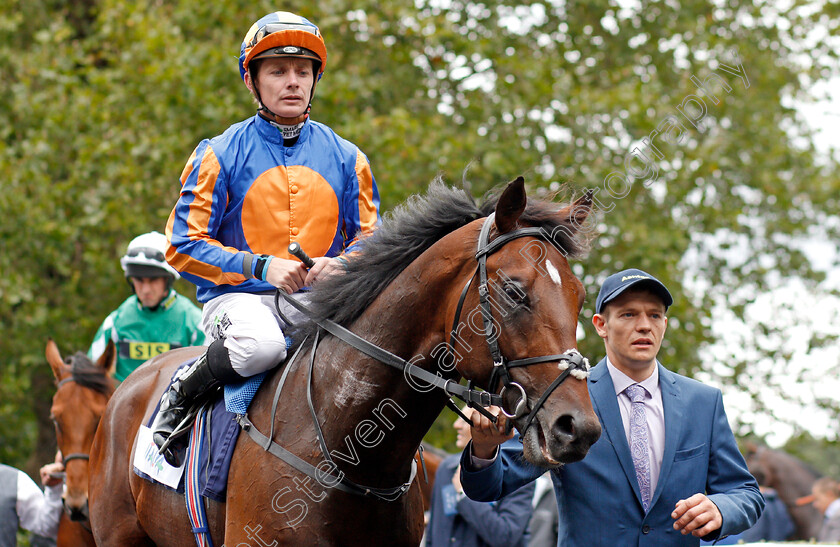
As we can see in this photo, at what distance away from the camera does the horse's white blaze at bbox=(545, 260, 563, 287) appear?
3.00 metres

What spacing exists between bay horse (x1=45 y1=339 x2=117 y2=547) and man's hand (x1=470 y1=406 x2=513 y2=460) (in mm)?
3829

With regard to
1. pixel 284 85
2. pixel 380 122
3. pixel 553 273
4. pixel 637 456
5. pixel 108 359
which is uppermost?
pixel 380 122

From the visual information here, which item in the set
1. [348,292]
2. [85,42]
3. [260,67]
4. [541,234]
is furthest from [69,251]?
[541,234]

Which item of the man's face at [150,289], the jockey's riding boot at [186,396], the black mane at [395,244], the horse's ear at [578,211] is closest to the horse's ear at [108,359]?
the man's face at [150,289]

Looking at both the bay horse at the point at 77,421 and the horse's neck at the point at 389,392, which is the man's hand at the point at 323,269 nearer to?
the horse's neck at the point at 389,392

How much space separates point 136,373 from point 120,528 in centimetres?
90

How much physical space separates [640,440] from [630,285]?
61cm

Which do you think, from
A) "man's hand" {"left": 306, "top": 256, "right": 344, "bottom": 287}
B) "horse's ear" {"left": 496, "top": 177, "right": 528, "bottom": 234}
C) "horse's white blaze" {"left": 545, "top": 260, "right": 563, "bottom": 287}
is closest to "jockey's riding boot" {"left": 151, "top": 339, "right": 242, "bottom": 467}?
"man's hand" {"left": 306, "top": 256, "right": 344, "bottom": 287}

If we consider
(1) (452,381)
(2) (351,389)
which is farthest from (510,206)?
(2) (351,389)

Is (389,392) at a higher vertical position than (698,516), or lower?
higher

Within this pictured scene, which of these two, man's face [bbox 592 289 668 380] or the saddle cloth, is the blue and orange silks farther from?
man's face [bbox 592 289 668 380]

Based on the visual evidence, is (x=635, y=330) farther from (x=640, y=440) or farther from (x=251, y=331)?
(x=251, y=331)

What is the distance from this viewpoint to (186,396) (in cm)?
395

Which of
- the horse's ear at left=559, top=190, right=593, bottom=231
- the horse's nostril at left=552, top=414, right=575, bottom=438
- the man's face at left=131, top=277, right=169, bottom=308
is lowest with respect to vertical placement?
the horse's nostril at left=552, top=414, right=575, bottom=438
